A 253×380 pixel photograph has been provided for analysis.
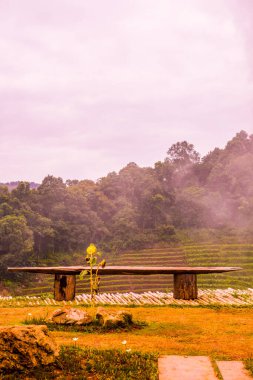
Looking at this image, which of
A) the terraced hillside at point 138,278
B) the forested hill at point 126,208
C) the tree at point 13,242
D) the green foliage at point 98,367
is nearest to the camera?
the green foliage at point 98,367

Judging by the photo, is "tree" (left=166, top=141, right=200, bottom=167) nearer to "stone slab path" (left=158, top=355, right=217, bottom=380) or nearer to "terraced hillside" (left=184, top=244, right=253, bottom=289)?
"terraced hillside" (left=184, top=244, right=253, bottom=289)

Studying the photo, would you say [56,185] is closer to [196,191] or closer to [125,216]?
[125,216]

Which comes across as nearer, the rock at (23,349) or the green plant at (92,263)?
the rock at (23,349)

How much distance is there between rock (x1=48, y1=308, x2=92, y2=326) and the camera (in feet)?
19.0

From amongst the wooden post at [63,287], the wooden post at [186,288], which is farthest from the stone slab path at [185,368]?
the wooden post at [63,287]

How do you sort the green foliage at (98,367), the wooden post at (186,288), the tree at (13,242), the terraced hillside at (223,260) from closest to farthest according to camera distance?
the green foliage at (98,367), the wooden post at (186,288), the terraced hillside at (223,260), the tree at (13,242)

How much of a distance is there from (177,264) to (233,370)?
116 feet

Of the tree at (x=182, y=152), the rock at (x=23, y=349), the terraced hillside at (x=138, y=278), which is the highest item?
the tree at (x=182, y=152)

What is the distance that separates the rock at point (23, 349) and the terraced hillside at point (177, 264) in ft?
89.6

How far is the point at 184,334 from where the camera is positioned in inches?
208

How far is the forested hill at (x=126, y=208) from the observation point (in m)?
39.2

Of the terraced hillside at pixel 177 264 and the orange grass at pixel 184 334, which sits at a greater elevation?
the orange grass at pixel 184 334

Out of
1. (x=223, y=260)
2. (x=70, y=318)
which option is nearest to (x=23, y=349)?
(x=70, y=318)

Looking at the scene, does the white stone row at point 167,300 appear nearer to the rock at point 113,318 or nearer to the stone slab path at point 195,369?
the rock at point 113,318
